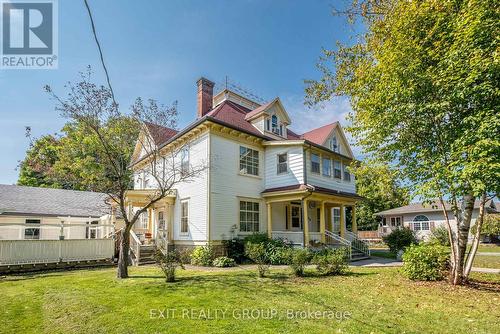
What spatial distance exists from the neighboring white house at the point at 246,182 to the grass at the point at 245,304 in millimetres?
5592

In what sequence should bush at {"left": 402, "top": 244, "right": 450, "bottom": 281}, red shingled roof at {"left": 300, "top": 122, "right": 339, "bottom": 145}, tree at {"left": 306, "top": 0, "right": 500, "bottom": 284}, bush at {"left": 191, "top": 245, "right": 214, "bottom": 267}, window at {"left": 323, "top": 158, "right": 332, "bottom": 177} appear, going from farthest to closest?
1. red shingled roof at {"left": 300, "top": 122, "right": 339, "bottom": 145}
2. window at {"left": 323, "top": 158, "right": 332, "bottom": 177}
3. bush at {"left": 191, "top": 245, "right": 214, "bottom": 267}
4. bush at {"left": 402, "top": 244, "right": 450, "bottom": 281}
5. tree at {"left": 306, "top": 0, "right": 500, "bottom": 284}

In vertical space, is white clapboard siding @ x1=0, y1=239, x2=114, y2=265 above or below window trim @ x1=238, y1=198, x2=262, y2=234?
below

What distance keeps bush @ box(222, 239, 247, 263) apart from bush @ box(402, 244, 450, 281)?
7614mm

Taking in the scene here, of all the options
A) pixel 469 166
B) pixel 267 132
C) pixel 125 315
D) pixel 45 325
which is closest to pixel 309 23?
pixel 267 132

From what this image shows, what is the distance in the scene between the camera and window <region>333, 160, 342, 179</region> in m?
19.3

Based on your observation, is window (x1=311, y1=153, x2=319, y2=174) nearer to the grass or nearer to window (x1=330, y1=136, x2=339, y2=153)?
window (x1=330, y1=136, x2=339, y2=153)

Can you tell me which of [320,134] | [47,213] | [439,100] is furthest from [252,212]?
[47,213]

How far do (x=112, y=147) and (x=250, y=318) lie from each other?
8240mm

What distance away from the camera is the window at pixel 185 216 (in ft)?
52.2

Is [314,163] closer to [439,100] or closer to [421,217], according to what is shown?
[439,100]

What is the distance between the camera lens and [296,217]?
1878 centimetres

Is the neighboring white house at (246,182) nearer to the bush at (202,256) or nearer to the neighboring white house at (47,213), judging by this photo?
the bush at (202,256)

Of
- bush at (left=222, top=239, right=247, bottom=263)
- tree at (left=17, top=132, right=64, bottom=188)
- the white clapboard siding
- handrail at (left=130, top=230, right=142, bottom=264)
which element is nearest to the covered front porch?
bush at (left=222, top=239, right=247, bottom=263)

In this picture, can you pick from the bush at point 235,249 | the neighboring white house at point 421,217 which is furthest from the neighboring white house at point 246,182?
the neighboring white house at point 421,217
